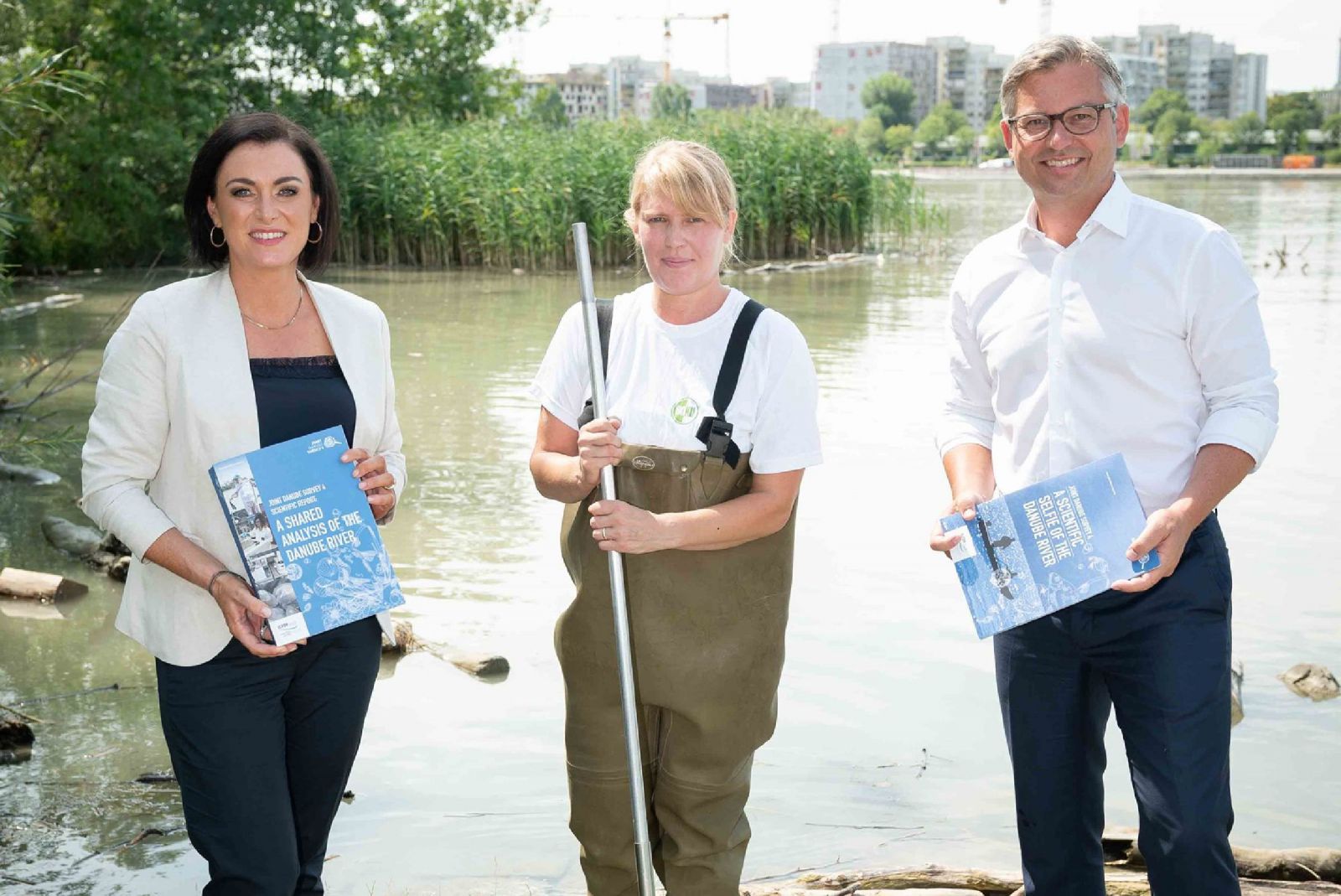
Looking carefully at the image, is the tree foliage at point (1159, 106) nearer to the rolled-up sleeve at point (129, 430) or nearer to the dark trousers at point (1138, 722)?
the dark trousers at point (1138, 722)

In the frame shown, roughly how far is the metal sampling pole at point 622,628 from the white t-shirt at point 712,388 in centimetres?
6

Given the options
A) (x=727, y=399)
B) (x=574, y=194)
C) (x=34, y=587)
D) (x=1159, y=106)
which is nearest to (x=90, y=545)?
(x=34, y=587)

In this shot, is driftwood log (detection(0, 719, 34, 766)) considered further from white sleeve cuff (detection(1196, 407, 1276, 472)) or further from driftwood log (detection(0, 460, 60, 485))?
driftwood log (detection(0, 460, 60, 485))

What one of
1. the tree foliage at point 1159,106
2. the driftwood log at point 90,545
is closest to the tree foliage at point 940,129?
the tree foliage at point 1159,106

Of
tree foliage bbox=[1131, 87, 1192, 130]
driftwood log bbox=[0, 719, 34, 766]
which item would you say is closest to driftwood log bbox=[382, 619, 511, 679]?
driftwood log bbox=[0, 719, 34, 766]

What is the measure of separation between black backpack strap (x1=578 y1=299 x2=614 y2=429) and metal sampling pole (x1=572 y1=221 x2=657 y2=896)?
3 centimetres

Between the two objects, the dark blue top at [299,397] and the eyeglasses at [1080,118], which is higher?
the eyeglasses at [1080,118]

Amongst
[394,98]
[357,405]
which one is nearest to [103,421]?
[357,405]

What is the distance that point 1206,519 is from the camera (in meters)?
2.64

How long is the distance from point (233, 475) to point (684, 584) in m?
0.83

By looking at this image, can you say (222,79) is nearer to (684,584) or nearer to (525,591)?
(525,591)

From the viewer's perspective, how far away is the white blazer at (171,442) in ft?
8.37

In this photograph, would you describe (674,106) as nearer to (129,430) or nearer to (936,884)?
(936,884)

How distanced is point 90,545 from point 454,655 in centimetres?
215
